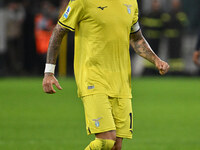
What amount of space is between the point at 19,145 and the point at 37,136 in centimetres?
108

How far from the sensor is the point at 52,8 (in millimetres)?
25375

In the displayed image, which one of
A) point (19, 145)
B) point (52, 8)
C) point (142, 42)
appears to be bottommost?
point (19, 145)

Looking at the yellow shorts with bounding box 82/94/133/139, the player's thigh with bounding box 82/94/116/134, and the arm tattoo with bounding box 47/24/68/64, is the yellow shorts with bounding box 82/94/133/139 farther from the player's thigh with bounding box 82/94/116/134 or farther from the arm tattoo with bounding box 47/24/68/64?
the arm tattoo with bounding box 47/24/68/64

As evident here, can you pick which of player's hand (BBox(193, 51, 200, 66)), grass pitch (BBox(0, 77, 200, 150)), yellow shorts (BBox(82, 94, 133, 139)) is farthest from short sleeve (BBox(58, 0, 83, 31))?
player's hand (BBox(193, 51, 200, 66))

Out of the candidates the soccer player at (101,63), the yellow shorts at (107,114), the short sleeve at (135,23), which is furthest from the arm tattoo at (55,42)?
the short sleeve at (135,23)

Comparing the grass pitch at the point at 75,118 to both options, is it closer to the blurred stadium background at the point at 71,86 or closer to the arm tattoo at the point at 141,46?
the blurred stadium background at the point at 71,86

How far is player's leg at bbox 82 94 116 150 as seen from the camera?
670 cm

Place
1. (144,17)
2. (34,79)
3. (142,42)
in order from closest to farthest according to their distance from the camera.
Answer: (142,42)
(34,79)
(144,17)

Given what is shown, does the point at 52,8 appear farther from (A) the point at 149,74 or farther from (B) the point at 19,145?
(B) the point at 19,145

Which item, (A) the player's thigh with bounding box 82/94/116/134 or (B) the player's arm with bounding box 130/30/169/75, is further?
(B) the player's arm with bounding box 130/30/169/75

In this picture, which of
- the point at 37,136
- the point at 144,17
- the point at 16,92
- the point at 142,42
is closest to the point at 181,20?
the point at 144,17

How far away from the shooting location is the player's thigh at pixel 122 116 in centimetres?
701

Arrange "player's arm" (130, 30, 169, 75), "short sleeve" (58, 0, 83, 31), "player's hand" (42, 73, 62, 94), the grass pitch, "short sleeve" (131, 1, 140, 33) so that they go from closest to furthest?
"player's hand" (42, 73, 62, 94)
"short sleeve" (58, 0, 83, 31)
"short sleeve" (131, 1, 140, 33)
"player's arm" (130, 30, 169, 75)
the grass pitch

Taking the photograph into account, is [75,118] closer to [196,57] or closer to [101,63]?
[196,57]
